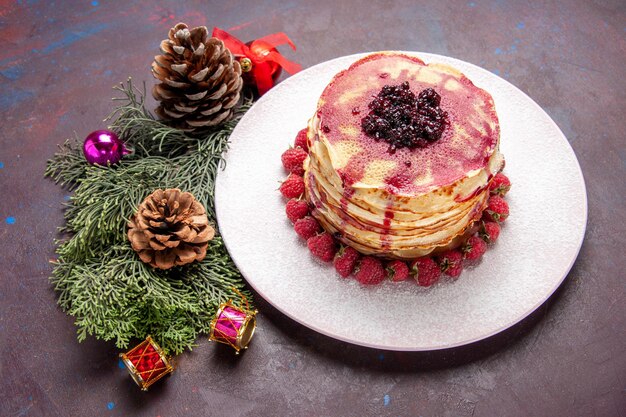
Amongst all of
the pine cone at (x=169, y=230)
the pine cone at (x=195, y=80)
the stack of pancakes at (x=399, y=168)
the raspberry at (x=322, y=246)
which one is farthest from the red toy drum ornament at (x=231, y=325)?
the pine cone at (x=195, y=80)

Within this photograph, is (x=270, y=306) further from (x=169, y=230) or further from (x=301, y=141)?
(x=301, y=141)

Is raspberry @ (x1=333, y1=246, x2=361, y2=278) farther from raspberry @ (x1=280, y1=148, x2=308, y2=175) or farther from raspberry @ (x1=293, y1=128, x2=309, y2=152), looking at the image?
raspberry @ (x1=293, y1=128, x2=309, y2=152)

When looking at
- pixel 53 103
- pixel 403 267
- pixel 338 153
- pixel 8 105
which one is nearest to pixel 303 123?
pixel 338 153

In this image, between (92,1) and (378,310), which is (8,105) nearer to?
(92,1)

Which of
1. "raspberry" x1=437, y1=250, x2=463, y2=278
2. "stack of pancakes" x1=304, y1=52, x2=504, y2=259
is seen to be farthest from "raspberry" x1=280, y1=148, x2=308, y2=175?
"raspberry" x1=437, y1=250, x2=463, y2=278

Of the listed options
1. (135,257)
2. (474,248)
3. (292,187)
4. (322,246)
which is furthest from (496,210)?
(135,257)
